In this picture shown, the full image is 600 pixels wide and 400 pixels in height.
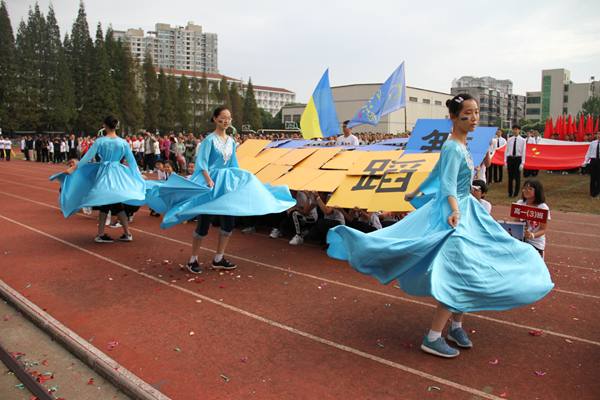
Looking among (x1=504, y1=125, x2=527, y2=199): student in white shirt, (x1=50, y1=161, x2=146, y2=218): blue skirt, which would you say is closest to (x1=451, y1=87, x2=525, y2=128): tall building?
(x1=504, y1=125, x2=527, y2=199): student in white shirt

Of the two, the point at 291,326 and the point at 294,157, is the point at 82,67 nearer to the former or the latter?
the point at 294,157

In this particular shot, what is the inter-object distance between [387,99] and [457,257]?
28.0 feet

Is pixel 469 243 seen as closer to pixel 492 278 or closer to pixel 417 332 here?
pixel 492 278

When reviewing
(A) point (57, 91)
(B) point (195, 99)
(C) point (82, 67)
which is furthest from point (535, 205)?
(B) point (195, 99)

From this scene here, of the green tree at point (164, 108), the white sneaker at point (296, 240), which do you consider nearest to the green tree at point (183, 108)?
the green tree at point (164, 108)

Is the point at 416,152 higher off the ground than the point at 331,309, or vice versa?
the point at 416,152

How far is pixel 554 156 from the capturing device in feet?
46.1

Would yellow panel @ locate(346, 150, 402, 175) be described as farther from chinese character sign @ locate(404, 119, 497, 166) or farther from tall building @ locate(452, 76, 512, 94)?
tall building @ locate(452, 76, 512, 94)

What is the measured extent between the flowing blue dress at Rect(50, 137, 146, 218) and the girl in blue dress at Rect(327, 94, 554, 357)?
4.40m

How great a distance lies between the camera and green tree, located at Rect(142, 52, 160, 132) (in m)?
58.3

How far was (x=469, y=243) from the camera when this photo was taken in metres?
3.15

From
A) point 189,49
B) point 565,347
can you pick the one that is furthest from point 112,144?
point 189,49

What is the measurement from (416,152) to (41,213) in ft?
28.5

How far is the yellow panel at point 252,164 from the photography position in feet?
26.2
